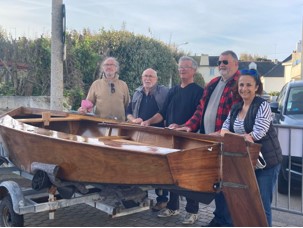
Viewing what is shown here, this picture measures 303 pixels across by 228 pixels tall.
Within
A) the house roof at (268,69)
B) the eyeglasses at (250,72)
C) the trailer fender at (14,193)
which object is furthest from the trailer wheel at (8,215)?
the house roof at (268,69)

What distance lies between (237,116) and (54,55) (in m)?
4.22

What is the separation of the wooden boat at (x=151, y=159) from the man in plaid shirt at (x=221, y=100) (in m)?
0.43

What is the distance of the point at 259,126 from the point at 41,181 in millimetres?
2234

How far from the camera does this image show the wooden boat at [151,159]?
10.7 feet

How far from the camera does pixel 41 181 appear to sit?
13.1ft

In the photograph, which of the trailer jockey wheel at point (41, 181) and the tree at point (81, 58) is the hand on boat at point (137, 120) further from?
the tree at point (81, 58)

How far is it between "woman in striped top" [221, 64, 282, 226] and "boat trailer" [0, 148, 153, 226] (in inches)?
43.7

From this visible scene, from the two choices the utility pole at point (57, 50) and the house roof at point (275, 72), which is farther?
the house roof at point (275, 72)

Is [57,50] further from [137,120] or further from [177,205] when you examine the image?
[177,205]

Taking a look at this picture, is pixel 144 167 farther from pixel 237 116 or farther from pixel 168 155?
pixel 237 116

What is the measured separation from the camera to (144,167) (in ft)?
11.1

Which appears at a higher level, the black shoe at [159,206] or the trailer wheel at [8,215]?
the trailer wheel at [8,215]

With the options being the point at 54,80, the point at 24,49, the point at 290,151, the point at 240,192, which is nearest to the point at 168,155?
the point at 240,192

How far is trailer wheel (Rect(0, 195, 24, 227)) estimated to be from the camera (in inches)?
166
